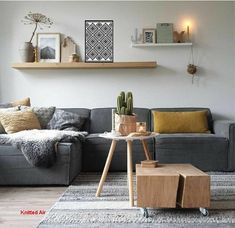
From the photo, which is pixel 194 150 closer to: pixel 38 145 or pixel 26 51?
pixel 38 145

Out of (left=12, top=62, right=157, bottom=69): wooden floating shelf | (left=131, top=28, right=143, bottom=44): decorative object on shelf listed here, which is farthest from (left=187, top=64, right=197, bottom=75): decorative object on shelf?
(left=131, top=28, right=143, bottom=44): decorative object on shelf

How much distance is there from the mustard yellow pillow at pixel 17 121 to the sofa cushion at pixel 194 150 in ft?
4.74

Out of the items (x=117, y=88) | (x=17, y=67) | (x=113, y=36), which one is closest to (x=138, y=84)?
(x=117, y=88)

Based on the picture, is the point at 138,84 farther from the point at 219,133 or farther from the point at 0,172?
the point at 0,172

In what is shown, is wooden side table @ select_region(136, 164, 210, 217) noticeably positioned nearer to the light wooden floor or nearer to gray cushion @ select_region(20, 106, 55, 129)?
the light wooden floor

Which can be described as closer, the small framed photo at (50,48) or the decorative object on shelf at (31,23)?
the decorative object on shelf at (31,23)

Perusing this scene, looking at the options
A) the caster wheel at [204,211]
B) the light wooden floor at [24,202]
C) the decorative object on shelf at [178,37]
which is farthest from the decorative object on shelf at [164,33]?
the caster wheel at [204,211]

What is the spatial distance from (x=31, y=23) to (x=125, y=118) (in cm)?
→ 259

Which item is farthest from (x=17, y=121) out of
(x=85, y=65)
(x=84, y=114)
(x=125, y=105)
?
(x=125, y=105)

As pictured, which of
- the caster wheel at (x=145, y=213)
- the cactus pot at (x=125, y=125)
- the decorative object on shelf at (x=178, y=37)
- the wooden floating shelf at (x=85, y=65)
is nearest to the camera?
the caster wheel at (x=145, y=213)

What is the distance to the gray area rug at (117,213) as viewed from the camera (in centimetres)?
217

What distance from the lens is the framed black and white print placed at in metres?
4.63

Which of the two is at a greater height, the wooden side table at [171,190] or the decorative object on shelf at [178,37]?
the decorative object on shelf at [178,37]

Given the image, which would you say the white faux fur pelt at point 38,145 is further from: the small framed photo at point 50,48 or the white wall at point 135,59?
the small framed photo at point 50,48
